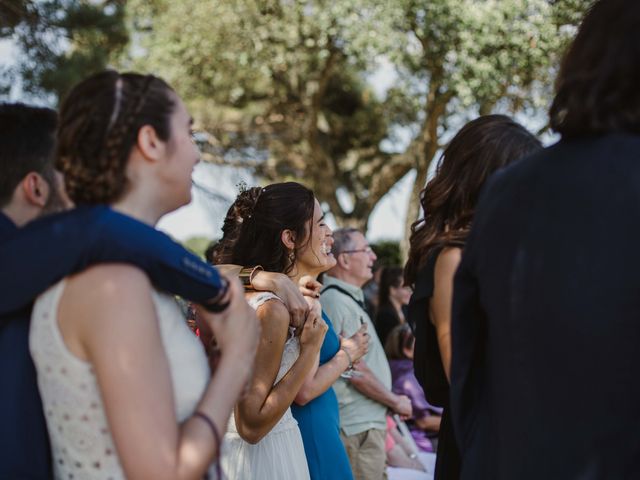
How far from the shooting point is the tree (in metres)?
9.36

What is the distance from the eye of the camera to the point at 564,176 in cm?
171

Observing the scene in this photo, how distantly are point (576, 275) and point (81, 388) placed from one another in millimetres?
1066

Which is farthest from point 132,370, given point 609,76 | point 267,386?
point 267,386

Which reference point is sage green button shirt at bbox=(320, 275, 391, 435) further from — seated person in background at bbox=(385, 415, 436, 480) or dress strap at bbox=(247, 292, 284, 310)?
dress strap at bbox=(247, 292, 284, 310)

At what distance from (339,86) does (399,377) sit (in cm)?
1470

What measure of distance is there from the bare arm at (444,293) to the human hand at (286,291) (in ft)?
3.12

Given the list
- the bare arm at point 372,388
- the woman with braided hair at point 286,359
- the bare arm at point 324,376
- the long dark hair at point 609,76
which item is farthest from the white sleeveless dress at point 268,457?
the long dark hair at point 609,76

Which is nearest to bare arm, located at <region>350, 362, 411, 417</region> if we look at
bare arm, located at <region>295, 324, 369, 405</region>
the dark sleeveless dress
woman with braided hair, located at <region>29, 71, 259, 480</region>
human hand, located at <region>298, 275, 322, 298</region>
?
bare arm, located at <region>295, 324, 369, 405</region>

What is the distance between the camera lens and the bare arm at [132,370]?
163 centimetres

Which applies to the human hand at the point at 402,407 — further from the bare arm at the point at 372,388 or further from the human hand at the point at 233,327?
the human hand at the point at 233,327

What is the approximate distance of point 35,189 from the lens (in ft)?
7.11

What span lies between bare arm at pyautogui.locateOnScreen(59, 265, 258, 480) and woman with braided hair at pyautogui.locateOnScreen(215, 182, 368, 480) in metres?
1.45

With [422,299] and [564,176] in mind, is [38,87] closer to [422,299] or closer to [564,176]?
[422,299]

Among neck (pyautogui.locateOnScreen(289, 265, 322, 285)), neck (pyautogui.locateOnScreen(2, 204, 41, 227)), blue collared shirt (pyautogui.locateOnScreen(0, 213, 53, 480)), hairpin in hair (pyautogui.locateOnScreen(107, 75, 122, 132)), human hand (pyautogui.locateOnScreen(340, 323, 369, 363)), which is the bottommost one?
human hand (pyautogui.locateOnScreen(340, 323, 369, 363))
